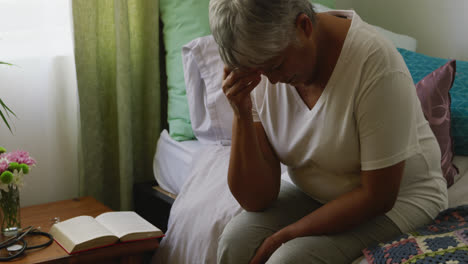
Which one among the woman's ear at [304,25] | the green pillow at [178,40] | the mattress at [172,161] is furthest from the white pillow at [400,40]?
the woman's ear at [304,25]

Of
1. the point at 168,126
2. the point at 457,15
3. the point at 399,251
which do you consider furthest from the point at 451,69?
the point at 168,126

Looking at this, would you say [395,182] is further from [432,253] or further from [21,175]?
[21,175]

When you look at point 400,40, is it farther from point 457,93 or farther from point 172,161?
point 172,161

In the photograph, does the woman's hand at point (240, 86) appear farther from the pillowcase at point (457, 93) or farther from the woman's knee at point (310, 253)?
the pillowcase at point (457, 93)

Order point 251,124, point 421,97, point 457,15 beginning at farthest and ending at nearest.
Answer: point 457,15 < point 421,97 < point 251,124

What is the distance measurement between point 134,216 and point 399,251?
2.82 ft

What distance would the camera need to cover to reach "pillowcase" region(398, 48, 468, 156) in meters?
1.54

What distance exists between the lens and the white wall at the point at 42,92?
1.70 meters

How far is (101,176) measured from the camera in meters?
1.92

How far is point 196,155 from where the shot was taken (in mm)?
1694

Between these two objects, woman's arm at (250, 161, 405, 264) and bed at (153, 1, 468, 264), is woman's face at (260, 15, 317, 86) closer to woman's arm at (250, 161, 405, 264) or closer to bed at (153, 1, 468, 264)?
woman's arm at (250, 161, 405, 264)

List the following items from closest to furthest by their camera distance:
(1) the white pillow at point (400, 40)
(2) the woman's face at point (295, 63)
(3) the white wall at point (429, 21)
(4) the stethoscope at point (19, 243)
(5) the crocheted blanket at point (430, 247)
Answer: (5) the crocheted blanket at point (430, 247), (2) the woman's face at point (295, 63), (4) the stethoscope at point (19, 243), (1) the white pillow at point (400, 40), (3) the white wall at point (429, 21)

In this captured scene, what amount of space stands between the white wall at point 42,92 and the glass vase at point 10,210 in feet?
1.34

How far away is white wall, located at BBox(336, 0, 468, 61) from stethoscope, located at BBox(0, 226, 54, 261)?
6.06 feet
